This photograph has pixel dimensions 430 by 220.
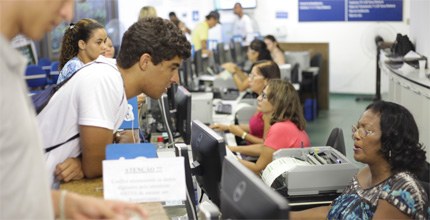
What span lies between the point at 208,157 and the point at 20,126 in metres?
1.16

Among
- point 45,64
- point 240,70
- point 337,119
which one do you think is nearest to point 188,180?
point 240,70

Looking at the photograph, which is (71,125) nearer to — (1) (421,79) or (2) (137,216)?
(2) (137,216)

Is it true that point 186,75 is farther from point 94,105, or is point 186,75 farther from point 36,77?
point 94,105

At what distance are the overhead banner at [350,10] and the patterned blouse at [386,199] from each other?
26.8 feet

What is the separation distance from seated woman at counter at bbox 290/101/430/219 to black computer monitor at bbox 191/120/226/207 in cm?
68

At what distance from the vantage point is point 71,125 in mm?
1941

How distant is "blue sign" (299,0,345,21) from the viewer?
1080 centimetres

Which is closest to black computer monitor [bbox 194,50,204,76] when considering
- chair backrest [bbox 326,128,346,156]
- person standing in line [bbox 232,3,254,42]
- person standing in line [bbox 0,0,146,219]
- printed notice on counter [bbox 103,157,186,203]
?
chair backrest [bbox 326,128,346,156]

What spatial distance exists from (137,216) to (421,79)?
195 inches

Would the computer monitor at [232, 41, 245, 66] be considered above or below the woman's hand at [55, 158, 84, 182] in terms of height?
below

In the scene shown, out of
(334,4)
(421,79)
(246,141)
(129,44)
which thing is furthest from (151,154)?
(334,4)


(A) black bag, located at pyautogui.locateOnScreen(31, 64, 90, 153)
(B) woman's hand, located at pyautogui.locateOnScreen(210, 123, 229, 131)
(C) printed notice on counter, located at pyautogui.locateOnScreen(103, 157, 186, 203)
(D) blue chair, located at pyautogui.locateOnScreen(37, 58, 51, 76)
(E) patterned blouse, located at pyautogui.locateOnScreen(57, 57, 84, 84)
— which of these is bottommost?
(B) woman's hand, located at pyautogui.locateOnScreen(210, 123, 229, 131)

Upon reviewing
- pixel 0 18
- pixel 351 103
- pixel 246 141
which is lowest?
pixel 351 103

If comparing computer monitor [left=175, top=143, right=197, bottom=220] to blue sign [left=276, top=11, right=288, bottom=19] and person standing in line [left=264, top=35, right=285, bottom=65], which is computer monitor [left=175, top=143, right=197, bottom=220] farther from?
blue sign [left=276, top=11, right=288, bottom=19]
